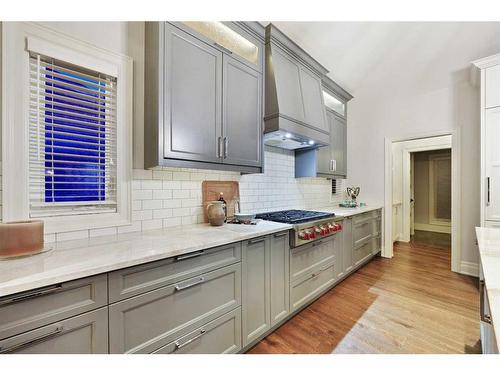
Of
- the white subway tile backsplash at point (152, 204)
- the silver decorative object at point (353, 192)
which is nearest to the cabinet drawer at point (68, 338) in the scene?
the white subway tile backsplash at point (152, 204)

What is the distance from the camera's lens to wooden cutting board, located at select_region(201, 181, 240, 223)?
2076mm

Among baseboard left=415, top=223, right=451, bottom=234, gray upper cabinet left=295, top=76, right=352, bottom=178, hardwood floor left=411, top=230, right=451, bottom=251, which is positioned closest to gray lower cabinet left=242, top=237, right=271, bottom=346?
gray upper cabinet left=295, top=76, right=352, bottom=178

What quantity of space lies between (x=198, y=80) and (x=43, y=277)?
57.7 inches

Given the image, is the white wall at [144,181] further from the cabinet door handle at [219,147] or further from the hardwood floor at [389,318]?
the hardwood floor at [389,318]

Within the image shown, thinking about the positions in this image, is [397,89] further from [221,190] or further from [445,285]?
[221,190]

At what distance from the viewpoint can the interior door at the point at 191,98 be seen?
1530mm

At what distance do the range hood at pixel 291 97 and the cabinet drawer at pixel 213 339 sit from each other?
161cm

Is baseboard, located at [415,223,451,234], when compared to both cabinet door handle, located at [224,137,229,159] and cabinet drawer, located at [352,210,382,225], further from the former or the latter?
cabinet door handle, located at [224,137,229,159]

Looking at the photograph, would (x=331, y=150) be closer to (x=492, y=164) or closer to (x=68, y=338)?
(x=492, y=164)

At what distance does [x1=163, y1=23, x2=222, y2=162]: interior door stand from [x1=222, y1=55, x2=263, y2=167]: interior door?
81 millimetres

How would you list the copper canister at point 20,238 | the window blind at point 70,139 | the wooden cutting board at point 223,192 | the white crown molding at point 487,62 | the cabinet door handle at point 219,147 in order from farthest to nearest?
the white crown molding at point 487,62, the wooden cutting board at point 223,192, the cabinet door handle at point 219,147, the window blind at point 70,139, the copper canister at point 20,238

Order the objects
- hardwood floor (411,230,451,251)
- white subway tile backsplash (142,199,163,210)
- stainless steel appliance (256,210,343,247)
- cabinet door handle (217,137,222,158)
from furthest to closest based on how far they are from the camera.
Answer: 1. hardwood floor (411,230,451,251)
2. stainless steel appliance (256,210,343,247)
3. cabinet door handle (217,137,222,158)
4. white subway tile backsplash (142,199,163,210)

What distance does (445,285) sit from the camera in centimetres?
274
